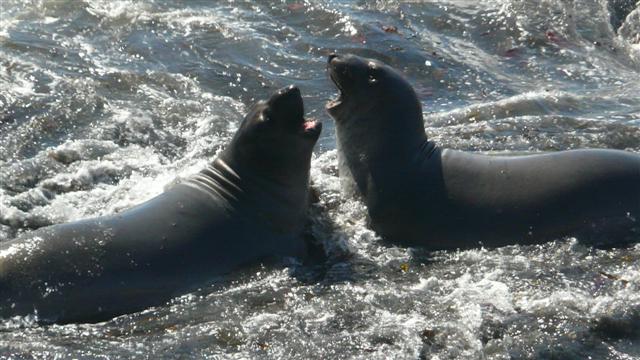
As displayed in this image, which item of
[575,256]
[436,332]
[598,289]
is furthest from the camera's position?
[575,256]

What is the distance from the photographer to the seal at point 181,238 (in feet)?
24.6

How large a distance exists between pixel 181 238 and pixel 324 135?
13.6ft

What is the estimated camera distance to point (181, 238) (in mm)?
8070

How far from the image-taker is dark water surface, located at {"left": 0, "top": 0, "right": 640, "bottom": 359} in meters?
7.22

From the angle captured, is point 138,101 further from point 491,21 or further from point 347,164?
point 491,21

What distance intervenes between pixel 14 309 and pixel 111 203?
2.45m

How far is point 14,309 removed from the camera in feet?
24.2

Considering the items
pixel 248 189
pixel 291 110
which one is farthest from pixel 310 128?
pixel 248 189

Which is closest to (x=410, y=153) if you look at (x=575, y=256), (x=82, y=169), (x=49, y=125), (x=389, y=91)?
(x=389, y=91)

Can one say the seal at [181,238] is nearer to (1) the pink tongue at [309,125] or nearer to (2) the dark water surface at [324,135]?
(1) the pink tongue at [309,125]

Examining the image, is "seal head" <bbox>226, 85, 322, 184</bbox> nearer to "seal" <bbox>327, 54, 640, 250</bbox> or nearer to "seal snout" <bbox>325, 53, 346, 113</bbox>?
"seal" <bbox>327, 54, 640, 250</bbox>

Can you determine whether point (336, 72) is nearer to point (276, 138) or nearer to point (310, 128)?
point (310, 128)

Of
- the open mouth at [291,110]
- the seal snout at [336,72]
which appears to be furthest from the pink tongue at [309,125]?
the seal snout at [336,72]

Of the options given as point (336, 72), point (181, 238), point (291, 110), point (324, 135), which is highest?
point (336, 72)
